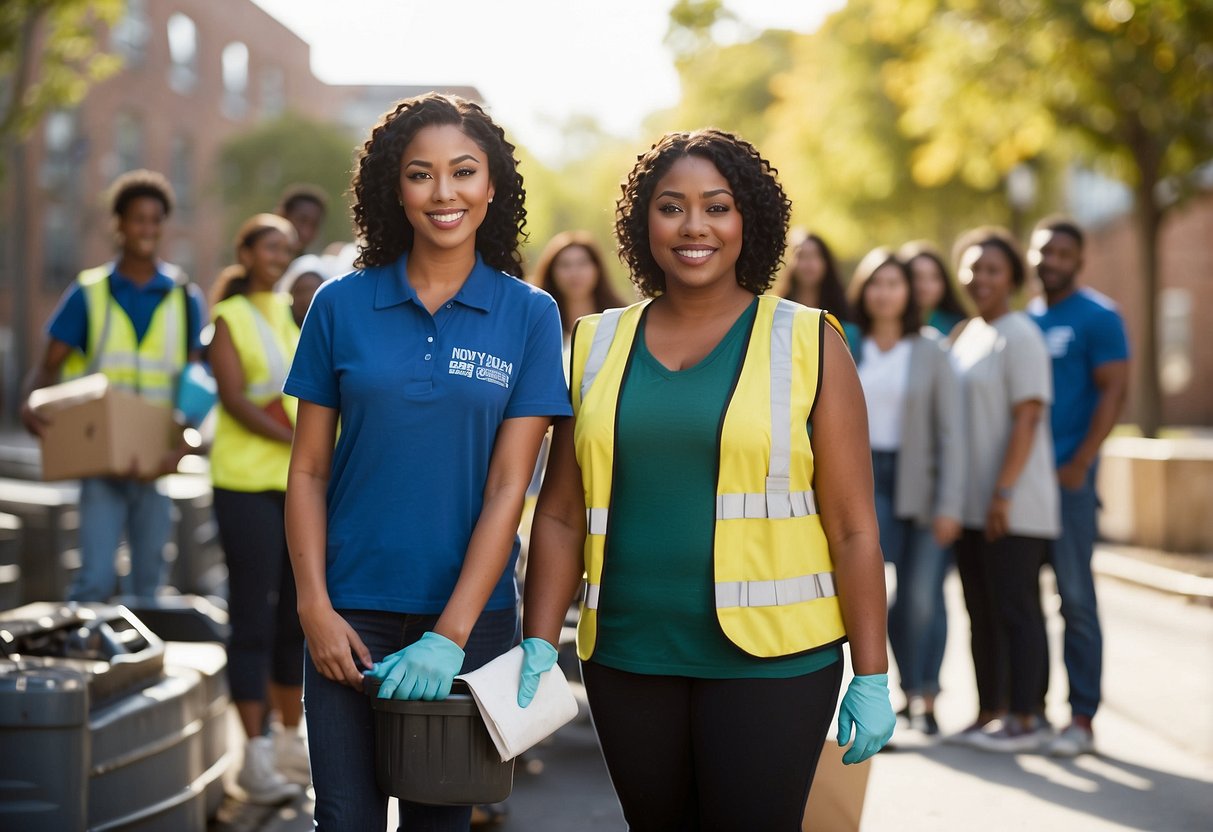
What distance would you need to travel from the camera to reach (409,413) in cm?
296

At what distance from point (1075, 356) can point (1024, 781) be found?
1885 mm

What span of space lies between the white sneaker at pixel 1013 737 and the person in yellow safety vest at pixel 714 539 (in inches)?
136

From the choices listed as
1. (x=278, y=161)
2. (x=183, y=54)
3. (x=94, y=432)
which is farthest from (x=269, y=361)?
(x=183, y=54)

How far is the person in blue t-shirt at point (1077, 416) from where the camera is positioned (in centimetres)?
633

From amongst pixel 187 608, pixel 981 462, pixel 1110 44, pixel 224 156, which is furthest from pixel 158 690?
pixel 224 156

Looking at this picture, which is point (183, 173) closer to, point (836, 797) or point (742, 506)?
point (836, 797)

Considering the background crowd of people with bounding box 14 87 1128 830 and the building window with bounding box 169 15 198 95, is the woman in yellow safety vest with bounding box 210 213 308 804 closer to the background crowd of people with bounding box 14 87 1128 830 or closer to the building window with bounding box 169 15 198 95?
the background crowd of people with bounding box 14 87 1128 830

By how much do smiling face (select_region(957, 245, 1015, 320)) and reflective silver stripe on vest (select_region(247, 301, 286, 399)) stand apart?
296 centimetres

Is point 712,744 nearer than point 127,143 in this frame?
Yes

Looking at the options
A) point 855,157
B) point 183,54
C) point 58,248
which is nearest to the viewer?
point 855,157

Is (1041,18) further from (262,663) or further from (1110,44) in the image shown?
(262,663)

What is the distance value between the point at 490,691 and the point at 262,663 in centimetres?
261

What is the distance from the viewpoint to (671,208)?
312cm

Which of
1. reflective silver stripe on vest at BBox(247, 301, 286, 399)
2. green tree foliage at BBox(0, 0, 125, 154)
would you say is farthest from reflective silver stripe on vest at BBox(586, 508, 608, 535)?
green tree foliage at BBox(0, 0, 125, 154)
